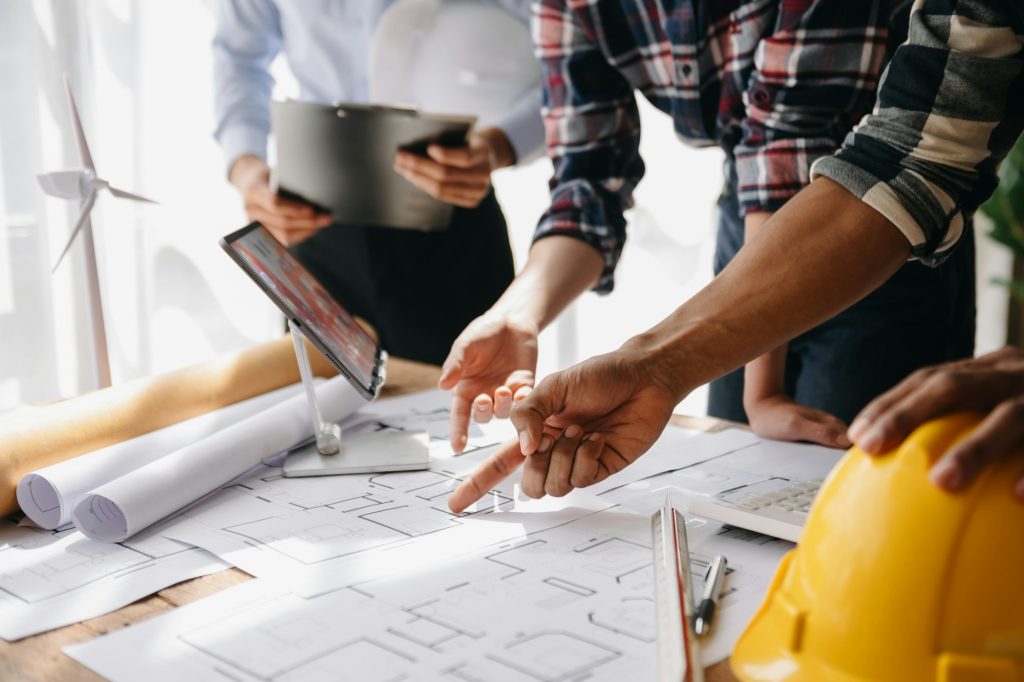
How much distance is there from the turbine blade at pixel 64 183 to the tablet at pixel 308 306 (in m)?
0.28

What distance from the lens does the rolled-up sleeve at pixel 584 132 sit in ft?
4.66

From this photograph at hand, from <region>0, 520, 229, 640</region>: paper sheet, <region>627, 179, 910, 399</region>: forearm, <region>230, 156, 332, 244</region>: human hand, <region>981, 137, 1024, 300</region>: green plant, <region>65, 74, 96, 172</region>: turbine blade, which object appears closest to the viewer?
<region>0, 520, 229, 640</region>: paper sheet

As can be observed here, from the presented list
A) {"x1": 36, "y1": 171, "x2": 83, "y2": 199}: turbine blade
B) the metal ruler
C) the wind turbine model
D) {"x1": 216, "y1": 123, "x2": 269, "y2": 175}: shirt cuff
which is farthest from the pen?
{"x1": 216, "y1": 123, "x2": 269, "y2": 175}: shirt cuff

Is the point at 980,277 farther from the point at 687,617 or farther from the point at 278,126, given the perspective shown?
the point at 687,617

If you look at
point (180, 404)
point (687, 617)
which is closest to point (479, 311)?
point (180, 404)

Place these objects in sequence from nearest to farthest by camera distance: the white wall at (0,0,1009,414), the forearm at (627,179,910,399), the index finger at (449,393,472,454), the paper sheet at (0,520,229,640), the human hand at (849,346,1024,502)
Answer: the human hand at (849,346,1024,502), the paper sheet at (0,520,229,640), the forearm at (627,179,910,399), the index finger at (449,393,472,454), the white wall at (0,0,1009,414)

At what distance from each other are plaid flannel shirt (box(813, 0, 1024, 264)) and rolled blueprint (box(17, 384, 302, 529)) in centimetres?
79

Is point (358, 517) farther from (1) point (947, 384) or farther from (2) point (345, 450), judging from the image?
(1) point (947, 384)

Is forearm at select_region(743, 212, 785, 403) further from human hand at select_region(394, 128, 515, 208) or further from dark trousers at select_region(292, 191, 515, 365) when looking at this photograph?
dark trousers at select_region(292, 191, 515, 365)

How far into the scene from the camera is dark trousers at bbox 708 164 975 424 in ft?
4.43

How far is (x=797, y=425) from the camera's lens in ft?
3.75

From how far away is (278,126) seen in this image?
66.6 inches

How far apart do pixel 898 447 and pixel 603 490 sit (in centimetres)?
47

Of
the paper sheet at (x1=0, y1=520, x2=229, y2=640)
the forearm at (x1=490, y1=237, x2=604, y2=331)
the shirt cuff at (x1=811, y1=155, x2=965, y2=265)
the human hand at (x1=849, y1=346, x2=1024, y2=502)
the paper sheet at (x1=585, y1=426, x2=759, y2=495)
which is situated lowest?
the paper sheet at (x1=585, y1=426, x2=759, y2=495)
